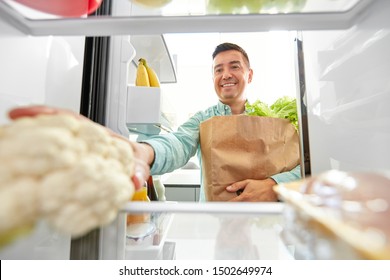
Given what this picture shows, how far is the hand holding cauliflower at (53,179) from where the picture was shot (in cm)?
23

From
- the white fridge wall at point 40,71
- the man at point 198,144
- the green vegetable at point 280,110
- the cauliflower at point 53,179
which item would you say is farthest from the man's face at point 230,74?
the cauliflower at point 53,179

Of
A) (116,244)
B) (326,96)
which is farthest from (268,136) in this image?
(116,244)

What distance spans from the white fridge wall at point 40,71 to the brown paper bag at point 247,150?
510 millimetres

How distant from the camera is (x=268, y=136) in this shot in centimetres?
91

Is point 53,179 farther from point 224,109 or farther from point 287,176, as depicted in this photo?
point 224,109

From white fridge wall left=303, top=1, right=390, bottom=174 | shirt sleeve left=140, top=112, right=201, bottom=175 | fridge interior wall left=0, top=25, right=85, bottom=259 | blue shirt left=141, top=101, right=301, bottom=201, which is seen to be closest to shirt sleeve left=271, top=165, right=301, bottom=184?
blue shirt left=141, top=101, right=301, bottom=201

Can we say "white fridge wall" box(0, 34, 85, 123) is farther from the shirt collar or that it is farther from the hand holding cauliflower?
the shirt collar

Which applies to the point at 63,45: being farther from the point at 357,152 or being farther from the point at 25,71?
the point at 357,152

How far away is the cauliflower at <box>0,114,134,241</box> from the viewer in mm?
227

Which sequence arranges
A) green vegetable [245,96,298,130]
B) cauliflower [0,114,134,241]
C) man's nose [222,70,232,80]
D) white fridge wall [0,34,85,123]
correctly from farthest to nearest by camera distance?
1. man's nose [222,70,232,80]
2. green vegetable [245,96,298,130]
3. white fridge wall [0,34,85,123]
4. cauliflower [0,114,134,241]

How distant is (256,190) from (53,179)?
737mm

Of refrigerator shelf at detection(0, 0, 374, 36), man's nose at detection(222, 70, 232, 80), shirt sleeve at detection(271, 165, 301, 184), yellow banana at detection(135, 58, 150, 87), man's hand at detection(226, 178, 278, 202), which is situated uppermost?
man's nose at detection(222, 70, 232, 80)

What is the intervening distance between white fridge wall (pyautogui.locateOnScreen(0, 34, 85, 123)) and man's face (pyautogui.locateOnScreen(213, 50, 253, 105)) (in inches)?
27.4
